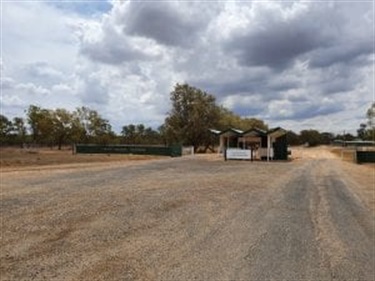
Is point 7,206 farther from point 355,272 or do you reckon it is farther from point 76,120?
point 76,120

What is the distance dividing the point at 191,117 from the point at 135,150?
18.4 m

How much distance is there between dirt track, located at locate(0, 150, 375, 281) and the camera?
10766 millimetres

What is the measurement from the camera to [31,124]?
355 feet

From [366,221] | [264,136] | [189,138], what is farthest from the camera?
[189,138]

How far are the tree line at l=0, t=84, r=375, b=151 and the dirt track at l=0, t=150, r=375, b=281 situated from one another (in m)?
66.9

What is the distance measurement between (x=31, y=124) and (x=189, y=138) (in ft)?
116

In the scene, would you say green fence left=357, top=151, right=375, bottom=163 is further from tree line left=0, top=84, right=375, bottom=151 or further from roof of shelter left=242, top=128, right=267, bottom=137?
tree line left=0, top=84, right=375, bottom=151

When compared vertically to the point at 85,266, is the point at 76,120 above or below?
above

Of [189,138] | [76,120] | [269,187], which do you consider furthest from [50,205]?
[76,120]

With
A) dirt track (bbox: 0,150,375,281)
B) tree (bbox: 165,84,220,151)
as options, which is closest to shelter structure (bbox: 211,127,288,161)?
tree (bbox: 165,84,220,151)

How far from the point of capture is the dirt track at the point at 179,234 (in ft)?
35.3

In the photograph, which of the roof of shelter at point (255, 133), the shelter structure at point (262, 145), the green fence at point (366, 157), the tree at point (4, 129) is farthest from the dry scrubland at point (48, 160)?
the tree at point (4, 129)

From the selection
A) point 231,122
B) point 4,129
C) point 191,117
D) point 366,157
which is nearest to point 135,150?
point 191,117

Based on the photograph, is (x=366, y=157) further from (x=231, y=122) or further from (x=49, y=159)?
(x=231, y=122)
